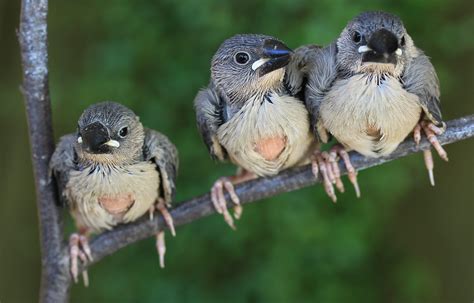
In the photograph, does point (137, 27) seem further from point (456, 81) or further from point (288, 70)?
point (456, 81)

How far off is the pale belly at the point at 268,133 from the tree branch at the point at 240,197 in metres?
0.08

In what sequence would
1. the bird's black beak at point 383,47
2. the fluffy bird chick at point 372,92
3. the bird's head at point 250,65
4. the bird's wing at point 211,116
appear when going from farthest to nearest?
1. the bird's wing at point 211,116
2. the bird's head at point 250,65
3. the fluffy bird chick at point 372,92
4. the bird's black beak at point 383,47

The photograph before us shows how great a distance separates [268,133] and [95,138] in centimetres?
75

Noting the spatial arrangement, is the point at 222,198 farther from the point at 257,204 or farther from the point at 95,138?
the point at 257,204

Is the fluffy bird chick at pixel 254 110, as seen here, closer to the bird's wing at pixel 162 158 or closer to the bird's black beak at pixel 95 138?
the bird's wing at pixel 162 158

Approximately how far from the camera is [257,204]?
14.9ft

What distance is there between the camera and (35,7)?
2707mm

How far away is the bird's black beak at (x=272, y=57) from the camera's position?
2.68 m

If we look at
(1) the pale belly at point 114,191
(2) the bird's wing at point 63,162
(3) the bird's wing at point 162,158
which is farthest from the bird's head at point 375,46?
(2) the bird's wing at point 63,162

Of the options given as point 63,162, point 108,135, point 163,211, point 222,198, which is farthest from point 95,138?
point 222,198

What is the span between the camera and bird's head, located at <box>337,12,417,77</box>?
247 cm

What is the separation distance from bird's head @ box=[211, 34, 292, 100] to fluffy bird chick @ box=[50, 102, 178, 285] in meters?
0.44

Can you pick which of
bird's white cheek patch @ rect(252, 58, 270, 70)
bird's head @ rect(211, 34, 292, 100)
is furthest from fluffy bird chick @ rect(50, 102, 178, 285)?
bird's white cheek patch @ rect(252, 58, 270, 70)

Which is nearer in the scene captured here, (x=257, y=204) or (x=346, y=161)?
(x=346, y=161)
